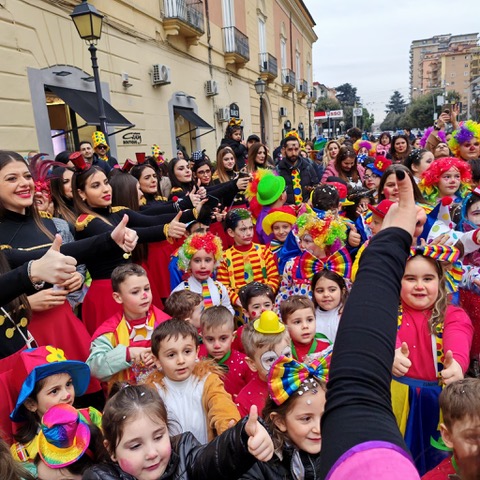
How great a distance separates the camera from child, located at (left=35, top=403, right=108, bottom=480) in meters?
1.74

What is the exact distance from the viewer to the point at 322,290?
3135 mm

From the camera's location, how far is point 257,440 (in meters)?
1.40

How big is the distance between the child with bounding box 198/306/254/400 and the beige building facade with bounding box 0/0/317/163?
4.98 m

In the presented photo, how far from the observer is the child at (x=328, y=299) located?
10.0 feet

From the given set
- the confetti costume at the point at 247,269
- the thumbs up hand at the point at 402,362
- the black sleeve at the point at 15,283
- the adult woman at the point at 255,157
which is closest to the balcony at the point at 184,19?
the adult woman at the point at 255,157

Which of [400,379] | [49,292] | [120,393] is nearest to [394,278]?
[120,393]

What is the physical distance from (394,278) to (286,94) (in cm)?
2810

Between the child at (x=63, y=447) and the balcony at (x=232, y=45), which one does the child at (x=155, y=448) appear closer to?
the child at (x=63, y=447)

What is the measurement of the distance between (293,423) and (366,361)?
1003 millimetres

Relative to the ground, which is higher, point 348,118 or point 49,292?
point 348,118

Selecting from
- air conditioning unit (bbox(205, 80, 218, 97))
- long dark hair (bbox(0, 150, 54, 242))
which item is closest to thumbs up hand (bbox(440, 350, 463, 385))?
long dark hair (bbox(0, 150, 54, 242))

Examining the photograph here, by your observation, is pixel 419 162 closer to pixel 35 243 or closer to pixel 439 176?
pixel 439 176

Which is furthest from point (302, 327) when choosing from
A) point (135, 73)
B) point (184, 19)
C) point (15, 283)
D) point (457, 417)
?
point (184, 19)

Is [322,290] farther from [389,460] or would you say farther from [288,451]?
[389,460]
